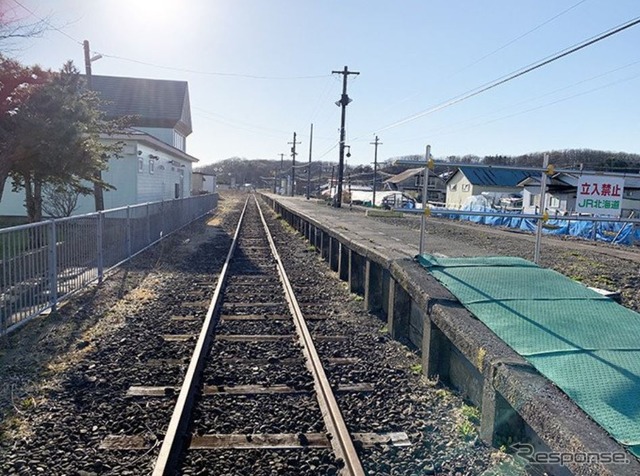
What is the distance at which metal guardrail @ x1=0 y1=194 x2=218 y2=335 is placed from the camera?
648cm

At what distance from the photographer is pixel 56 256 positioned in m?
7.74

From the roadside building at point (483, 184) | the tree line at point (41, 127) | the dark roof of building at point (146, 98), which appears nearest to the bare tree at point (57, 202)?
the tree line at point (41, 127)

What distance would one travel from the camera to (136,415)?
169 inches

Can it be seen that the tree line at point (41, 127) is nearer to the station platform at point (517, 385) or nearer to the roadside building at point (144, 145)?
the roadside building at point (144, 145)

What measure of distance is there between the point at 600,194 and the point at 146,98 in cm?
3748

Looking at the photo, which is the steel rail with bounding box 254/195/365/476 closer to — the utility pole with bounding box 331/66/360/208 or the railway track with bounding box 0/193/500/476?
the railway track with bounding box 0/193/500/476

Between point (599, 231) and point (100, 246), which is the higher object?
point (100, 246)

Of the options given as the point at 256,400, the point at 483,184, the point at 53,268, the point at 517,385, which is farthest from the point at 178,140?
the point at 517,385

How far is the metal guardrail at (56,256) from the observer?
21.2 feet

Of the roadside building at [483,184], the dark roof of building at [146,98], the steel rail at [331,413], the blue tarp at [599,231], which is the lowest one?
the steel rail at [331,413]

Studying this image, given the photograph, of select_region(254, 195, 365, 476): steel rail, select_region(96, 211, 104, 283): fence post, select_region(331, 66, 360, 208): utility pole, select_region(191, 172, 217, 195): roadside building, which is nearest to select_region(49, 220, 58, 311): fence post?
select_region(96, 211, 104, 283): fence post

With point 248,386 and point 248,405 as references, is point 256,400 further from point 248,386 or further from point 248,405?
point 248,386

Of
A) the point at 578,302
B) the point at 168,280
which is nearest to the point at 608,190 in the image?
the point at 578,302

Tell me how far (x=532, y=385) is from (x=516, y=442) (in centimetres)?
64
